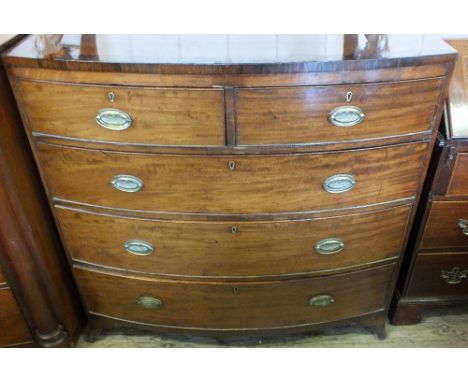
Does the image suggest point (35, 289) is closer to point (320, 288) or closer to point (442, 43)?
point (320, 288)

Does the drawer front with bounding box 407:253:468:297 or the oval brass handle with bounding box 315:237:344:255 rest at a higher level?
the oval brass handle with bounding box 315:237:344:255

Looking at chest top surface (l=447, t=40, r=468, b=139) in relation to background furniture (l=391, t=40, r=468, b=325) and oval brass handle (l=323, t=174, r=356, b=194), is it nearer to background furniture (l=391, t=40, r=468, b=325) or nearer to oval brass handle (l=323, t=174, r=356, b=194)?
background furniture (l=391, t=40, r=468, b=325)

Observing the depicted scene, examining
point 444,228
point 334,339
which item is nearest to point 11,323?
point 334,339

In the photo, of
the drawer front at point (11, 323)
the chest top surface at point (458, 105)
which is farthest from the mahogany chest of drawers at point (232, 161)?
the drawer front at point (11, 323)

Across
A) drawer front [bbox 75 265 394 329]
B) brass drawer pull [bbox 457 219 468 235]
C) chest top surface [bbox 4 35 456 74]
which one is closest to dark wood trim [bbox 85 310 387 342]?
drawer front [bbox 75 265 394 329]

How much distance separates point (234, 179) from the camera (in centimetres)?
110

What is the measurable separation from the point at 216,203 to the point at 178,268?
282mm

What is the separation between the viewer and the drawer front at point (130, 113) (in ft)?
3.23

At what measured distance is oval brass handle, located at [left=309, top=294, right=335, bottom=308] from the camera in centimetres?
138

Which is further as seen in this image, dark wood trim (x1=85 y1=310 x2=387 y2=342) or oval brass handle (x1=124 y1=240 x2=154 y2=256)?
dark wood trim (x1=85 y1=310 x2=387 y2=342)

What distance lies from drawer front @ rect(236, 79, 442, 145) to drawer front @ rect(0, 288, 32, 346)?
91cm

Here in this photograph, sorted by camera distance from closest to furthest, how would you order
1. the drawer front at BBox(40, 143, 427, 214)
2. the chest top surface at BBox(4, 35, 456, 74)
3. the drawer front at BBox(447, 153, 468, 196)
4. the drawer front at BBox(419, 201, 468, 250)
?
the chest top surface at BBox(4, 35, 456, 74) → the drawer front at BBox(40, 143, 427, 214) → the drawer front at BBox(447, 153, 468, 196) → the drawer front at BBox(419, 201, 468, 250)
